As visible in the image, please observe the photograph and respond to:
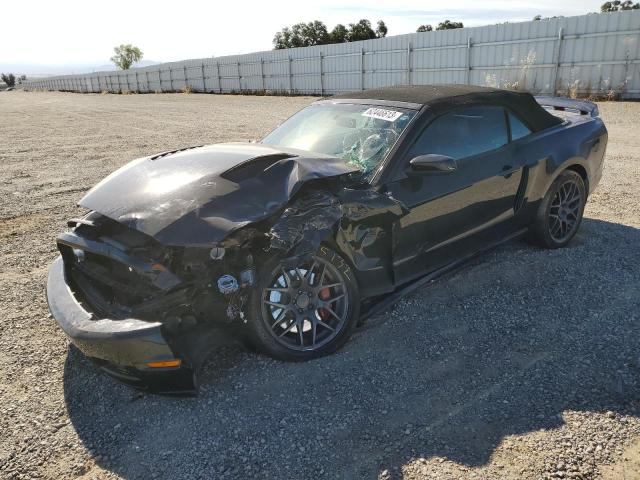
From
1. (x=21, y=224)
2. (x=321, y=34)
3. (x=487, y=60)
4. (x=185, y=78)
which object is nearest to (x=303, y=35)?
(x=321, y=34)

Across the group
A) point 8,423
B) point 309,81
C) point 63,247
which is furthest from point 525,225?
point 309,81

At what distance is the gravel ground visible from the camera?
2447mm

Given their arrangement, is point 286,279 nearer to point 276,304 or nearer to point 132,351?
point 276,304

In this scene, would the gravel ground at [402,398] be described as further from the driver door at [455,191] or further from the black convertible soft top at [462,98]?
the black convertible soft top at [462,98]

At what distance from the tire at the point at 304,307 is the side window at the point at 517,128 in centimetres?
211

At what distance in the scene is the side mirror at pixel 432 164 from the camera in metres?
3.39

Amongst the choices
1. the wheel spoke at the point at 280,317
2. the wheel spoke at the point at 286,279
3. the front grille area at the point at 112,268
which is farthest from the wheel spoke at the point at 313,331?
the front grille area at the point at 112,268

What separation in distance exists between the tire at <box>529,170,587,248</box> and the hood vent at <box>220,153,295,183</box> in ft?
8.53

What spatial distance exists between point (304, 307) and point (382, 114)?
167 cm

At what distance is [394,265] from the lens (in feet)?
11.4

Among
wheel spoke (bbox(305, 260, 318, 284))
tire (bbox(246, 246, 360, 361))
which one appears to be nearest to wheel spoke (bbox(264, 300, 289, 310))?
tire (bbox(246, 246, 360, 361))

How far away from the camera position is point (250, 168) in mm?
3188

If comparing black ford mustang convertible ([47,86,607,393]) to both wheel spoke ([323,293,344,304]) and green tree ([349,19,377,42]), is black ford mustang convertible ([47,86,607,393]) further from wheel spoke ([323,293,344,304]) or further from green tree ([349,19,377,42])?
green tree ([349,19,377,42])

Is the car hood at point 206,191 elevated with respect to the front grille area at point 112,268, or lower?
elevated
